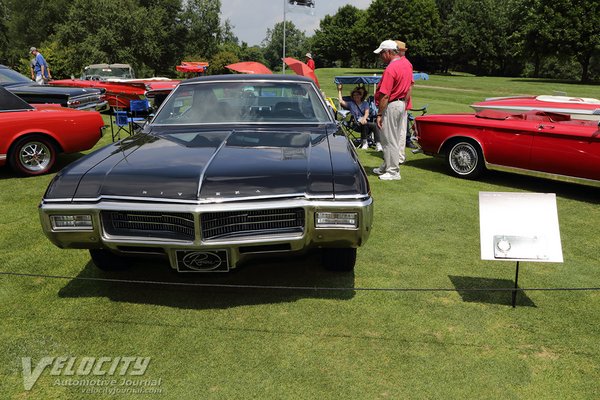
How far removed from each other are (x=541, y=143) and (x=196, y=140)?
179 inches

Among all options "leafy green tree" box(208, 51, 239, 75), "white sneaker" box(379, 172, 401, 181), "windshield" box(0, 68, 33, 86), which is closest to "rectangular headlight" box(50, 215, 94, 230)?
"white sneaker" box(379, 172, 401, 181)

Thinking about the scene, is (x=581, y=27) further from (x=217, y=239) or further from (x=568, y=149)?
(x=217, y=239)

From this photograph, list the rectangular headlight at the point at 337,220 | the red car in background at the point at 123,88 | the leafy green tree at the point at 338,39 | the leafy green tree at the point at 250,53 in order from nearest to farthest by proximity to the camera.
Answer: the rectangular headlight at the point at 337,220 → the red car in background at the point at 123,88 → the leafy green tree at the point at 338,39 → the leafy green tree at the point at 250,53

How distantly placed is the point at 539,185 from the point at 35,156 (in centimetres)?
726

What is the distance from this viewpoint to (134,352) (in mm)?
2826

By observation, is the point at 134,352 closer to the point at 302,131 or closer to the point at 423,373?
the point at 423,373

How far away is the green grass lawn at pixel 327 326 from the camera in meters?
2.56

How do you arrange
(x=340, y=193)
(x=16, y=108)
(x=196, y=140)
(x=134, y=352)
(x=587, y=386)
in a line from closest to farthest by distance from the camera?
1. (x=587, y=386)
2. (x=134, y=352)
3. (x=340, y=193)
4. (x=196, y=140)
5. (x=16, y=108)

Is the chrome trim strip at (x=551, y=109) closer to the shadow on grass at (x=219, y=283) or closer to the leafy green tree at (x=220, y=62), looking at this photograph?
the shadow on grass at (x=219, y=283)

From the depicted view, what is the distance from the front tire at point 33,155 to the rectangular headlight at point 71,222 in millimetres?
4517

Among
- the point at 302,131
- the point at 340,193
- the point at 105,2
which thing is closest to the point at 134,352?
the point at 340,193

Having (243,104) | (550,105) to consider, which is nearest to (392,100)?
(243,104)

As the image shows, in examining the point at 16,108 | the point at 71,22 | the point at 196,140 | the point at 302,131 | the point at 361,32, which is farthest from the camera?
the point at 361,32

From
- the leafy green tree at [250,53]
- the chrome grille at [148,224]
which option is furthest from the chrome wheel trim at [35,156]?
the leafy green tree at [250,53]
